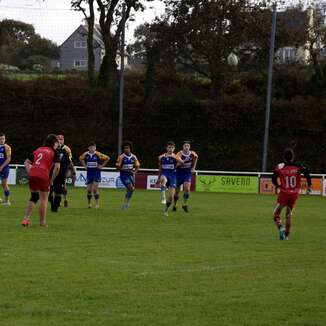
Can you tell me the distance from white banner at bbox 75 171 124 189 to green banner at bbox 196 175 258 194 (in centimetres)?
395

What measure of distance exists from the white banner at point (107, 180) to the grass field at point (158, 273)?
61.9 ft

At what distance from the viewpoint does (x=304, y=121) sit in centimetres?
4797

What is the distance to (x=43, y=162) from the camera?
1705 cm

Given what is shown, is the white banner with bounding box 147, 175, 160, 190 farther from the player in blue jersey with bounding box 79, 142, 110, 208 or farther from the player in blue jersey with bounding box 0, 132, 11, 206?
the player in blue jersey with bounding box 0, 132, 11, 206

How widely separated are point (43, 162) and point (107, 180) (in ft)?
76.1

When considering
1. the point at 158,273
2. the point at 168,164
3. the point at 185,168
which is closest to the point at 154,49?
the point at 185,168

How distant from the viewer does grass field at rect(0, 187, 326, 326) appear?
873cm

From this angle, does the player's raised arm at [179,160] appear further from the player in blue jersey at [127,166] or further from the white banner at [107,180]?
the white banner at [107,180]

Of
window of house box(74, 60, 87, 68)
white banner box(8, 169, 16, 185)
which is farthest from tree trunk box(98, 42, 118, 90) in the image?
window of house box(74, 60, 87, 68)

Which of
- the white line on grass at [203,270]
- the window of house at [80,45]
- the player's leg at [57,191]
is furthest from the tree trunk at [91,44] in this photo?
the white line on grass at [203,270]

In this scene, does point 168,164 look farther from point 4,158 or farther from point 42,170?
point 42,170

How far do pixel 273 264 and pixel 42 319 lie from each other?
5.53 metres

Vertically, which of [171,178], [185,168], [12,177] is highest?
[185,168]

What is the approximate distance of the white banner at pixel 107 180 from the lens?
40.0m
